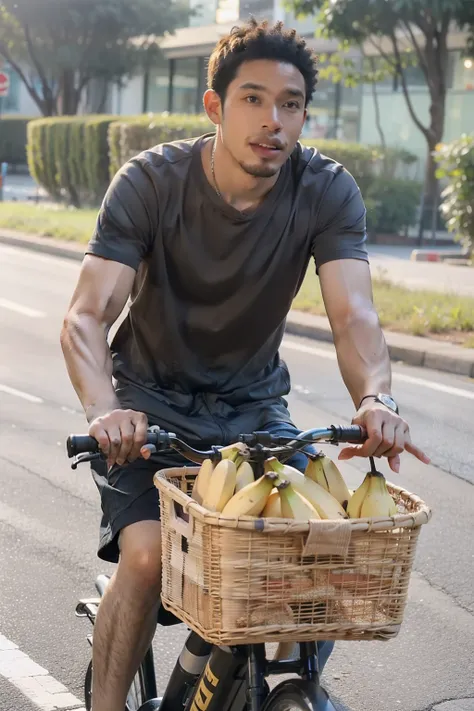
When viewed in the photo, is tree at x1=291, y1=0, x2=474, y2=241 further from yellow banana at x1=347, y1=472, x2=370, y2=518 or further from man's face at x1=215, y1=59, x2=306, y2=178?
yellow banana at x1=347, y1=472, x2=370, y2=518

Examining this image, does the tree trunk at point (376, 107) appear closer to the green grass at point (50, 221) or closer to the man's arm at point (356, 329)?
the green grass at point (50, 221)

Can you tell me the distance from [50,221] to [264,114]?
21.3m

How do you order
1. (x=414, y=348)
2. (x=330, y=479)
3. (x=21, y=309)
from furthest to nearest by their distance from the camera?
(x=21, y=309)
(x=414, y=348)
(x=330, y=479)

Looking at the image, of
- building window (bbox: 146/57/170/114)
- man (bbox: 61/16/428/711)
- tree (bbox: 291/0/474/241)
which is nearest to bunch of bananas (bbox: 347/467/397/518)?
man (bbox: 61/16/428/711)

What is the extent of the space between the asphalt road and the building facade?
1241 centimetres

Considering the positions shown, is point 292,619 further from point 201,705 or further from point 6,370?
point 6,370

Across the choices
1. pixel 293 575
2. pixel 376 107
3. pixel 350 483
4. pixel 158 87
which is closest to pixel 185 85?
pixel 158 87

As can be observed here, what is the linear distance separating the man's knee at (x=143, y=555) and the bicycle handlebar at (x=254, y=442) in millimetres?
260

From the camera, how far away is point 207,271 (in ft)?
10.5

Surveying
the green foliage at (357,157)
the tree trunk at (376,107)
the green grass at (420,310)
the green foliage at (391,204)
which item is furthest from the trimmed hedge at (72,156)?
the green grass at (420,310)

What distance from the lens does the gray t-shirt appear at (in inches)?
126

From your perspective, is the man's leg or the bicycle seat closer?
the man's leg

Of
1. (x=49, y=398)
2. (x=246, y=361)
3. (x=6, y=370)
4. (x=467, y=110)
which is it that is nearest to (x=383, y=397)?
(x=246, y=361)

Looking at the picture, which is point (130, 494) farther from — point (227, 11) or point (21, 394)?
point (227, 11)
